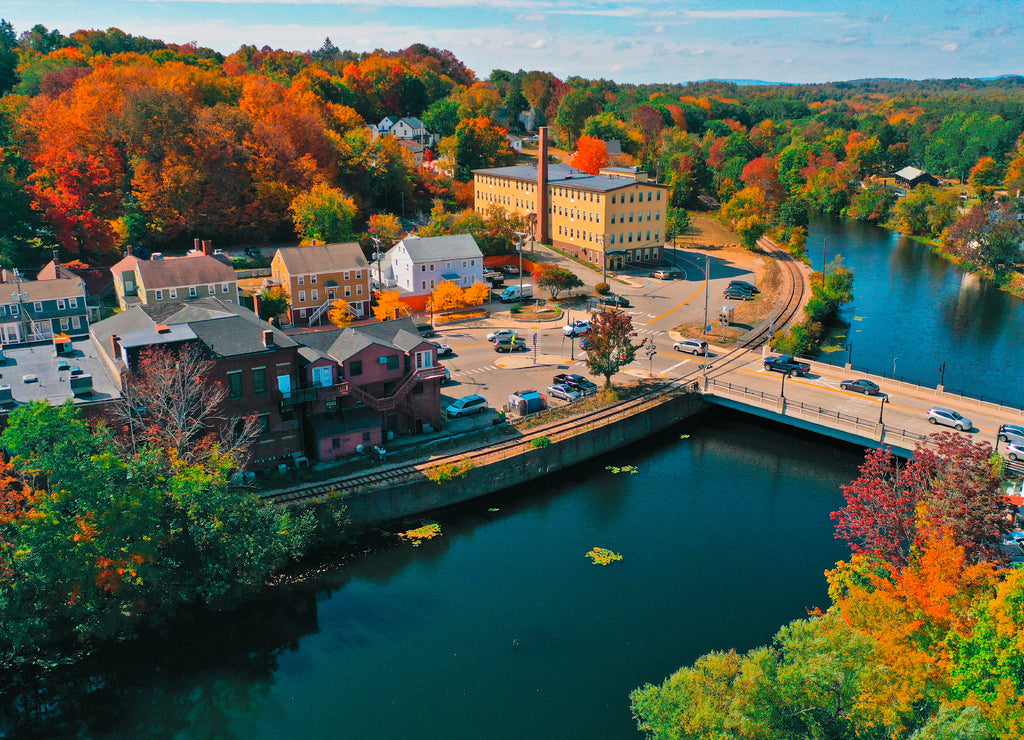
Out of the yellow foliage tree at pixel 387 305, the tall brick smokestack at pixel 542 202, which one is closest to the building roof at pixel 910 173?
the tall brick smokestack at pixel 542 202

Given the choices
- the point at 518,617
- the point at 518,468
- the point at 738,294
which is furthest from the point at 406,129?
the point at 518,617

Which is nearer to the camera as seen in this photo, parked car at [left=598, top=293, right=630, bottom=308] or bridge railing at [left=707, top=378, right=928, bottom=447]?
bridge railing at [left=707, top=378, right=928, bottom=447]

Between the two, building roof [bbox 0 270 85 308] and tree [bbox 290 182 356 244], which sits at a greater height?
tree [bbox 290 182 356 244]

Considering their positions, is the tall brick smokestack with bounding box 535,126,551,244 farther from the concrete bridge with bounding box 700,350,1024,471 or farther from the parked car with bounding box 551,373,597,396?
the parked car with bounding box 551,373,597,396

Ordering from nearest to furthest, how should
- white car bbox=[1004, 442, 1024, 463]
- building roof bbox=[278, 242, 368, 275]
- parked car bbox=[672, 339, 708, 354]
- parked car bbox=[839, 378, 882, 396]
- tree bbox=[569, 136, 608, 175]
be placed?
white car bbox=[1004, 442, 1024, 463]
parked car bbox=[839, 378, 882, 396]
parked car bbox=[672, 339, 708, 354]
building roof bbox=[278, 242, 368, 275]
tree bbox=[569, 136, 608, 175]

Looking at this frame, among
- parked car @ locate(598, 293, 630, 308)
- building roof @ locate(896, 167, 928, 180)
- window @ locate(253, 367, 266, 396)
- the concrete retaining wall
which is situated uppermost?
building roof @ locate(896, 167, 928, 180)

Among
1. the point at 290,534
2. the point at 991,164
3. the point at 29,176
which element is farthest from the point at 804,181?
the point at 290,534

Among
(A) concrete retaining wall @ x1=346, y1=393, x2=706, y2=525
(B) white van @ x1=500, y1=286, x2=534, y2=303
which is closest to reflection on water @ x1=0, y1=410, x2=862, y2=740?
(A) concrete retaining wall @ x1=346, y1=393, x2=706, y2=525

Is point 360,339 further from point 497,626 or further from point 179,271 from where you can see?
point 179,271
